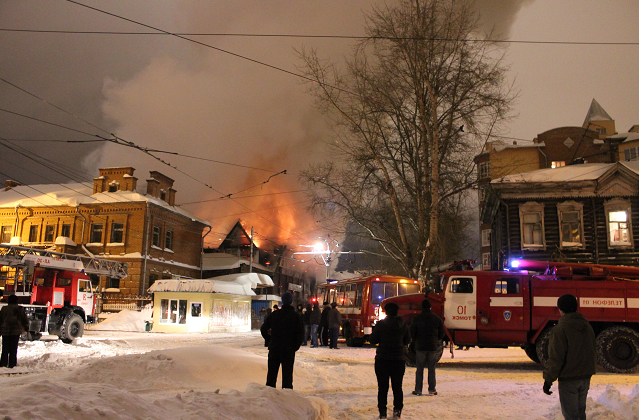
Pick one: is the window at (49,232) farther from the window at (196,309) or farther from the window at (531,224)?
the window at (531,224)

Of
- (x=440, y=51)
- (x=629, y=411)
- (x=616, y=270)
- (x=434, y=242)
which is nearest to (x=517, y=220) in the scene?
(x=434, y=242)

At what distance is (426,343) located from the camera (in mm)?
10172

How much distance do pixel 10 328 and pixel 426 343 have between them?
1018 cm

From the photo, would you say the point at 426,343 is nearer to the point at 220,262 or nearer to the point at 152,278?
the point at 152,278

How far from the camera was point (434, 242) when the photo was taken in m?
23.0

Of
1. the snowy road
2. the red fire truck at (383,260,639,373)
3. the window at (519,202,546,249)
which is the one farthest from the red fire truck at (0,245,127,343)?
the window at (519,202,546,249)

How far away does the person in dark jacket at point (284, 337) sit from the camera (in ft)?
27.3

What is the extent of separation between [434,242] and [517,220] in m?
8.85

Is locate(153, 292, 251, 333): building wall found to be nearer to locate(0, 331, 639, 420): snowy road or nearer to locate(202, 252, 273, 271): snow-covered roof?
locate(202, 252, 273, 271): snow-covered roof

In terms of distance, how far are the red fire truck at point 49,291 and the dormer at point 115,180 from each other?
24340 mm

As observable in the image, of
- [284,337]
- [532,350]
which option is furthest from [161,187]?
[284,337]

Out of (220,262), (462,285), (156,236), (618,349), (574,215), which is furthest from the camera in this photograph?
(220,262)

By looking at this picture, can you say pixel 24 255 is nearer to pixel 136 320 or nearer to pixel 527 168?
pixel 136 320

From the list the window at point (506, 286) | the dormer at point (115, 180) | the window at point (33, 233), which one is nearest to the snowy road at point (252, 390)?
the window at point (506, 286)
